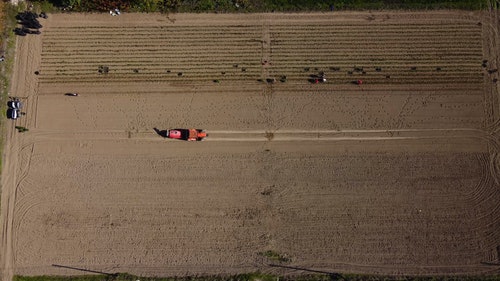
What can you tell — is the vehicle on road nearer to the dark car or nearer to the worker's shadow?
the dark car

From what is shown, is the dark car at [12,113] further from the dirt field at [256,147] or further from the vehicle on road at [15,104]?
the dirt field at [256,147]

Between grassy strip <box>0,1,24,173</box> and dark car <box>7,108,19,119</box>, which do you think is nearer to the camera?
dark car <box>7,108,19,119</box>

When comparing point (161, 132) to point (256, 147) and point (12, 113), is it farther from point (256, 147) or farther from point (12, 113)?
point (12, 113)

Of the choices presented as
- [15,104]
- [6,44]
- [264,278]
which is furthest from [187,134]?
[6,44]

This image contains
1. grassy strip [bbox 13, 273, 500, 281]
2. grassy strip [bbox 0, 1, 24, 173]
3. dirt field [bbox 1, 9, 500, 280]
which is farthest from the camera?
grassy strip [bbox 0, 1, 24, 173]

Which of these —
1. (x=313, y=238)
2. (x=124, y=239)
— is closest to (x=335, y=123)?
(x=313, y=238)

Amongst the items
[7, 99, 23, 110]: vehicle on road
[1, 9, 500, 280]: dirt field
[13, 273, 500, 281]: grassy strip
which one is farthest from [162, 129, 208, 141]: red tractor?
[7, 99, 23, 110]: vehicle on road

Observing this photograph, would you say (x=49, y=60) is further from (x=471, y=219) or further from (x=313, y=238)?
(x=471, y=219)
